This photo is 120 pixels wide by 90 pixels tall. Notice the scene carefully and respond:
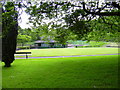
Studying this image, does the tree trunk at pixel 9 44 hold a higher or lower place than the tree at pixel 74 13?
lower

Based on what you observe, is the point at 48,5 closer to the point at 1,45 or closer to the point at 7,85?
the point at 1,45

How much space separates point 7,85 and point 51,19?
6015 millimetres

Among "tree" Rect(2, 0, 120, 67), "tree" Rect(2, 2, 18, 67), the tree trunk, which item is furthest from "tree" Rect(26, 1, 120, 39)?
the tree trunk

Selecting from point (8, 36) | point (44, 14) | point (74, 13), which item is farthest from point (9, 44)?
point (74, 13)

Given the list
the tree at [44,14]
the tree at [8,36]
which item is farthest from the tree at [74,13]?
the tree at [8,36]

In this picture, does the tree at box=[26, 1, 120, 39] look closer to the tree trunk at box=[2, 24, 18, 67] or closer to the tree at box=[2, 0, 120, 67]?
the tree at box=[2, 0, 120, 67]

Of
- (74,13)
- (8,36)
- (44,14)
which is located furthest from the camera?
(8,36)

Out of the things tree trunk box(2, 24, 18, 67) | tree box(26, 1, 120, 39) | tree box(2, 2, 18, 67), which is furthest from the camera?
tree trunk box(2, 24, 18, 67)

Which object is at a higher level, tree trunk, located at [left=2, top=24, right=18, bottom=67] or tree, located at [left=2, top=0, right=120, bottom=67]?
tree, located at [left=2, top=0, right=120, bottom=67]

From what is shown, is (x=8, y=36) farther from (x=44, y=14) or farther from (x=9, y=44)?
(x=44, y=14)

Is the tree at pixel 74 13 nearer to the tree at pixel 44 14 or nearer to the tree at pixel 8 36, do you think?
the tree at pixel 44 14

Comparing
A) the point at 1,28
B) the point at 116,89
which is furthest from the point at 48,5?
the point at 116,89

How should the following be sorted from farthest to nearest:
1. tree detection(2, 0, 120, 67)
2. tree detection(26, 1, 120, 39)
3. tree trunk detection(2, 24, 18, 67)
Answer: tree trunk detection(2, 24, 18, 67), tree detection(2, 0, 120, 67), tree detection(26, 1, 120, 39)

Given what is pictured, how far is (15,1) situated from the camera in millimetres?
8539
